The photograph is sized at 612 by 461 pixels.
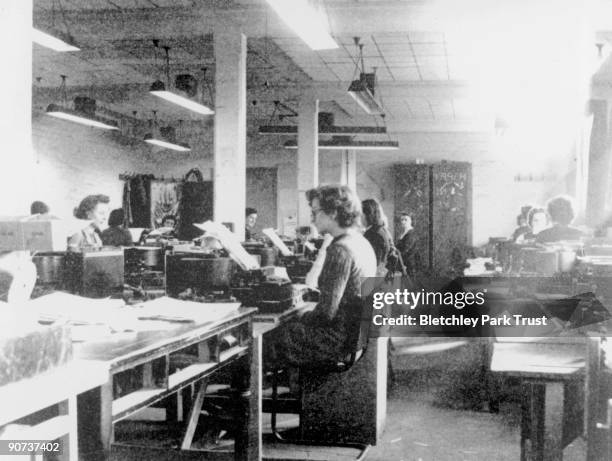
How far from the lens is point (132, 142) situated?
52.1 ft

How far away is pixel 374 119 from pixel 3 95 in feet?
40.4

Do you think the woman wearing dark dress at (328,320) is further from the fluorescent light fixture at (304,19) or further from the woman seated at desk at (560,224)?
the fluorescent light fixture at (304,19)

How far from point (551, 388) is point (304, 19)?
3506mm

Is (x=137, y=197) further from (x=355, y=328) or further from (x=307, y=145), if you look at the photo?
(x=355, y=328)

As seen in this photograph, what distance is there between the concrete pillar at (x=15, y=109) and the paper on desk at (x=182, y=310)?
565 mm

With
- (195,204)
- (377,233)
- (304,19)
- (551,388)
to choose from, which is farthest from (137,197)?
(551,388)

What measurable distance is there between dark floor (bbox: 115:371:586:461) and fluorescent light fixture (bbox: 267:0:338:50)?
8.62 feet

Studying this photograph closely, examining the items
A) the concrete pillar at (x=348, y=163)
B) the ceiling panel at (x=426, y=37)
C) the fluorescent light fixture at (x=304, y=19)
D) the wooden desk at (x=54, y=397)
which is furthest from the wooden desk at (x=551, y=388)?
the concrete pillar at (x=348, y=163)

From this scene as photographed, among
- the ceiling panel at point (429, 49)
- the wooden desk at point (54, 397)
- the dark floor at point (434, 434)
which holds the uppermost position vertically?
the ceiling panel at point (429, 49)

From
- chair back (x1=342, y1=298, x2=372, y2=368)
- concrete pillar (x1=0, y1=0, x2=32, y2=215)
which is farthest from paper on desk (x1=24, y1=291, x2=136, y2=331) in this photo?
chair back (x1=342, y1=298, x2=372, y2=368)

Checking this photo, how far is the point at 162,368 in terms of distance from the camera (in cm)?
222

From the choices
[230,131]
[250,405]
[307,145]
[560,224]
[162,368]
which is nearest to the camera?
[162,368]

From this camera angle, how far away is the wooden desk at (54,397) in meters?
1.49

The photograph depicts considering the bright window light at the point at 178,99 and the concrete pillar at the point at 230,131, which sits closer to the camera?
the concrete pillar at the point at 230,131
